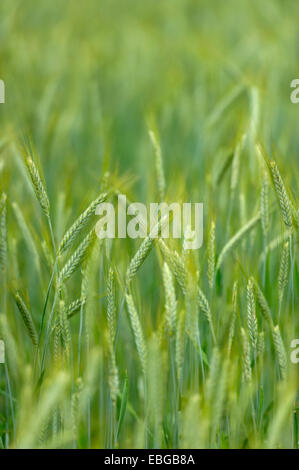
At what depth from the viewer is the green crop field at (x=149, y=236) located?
2.58 ft

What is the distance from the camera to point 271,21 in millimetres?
2578

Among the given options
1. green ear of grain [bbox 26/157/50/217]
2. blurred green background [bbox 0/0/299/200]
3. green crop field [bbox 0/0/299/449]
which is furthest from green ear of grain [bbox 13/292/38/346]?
blurred green background [bbox 0/0/299/200]

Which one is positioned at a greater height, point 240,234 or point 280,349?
point 240,234

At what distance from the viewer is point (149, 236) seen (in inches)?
30.8

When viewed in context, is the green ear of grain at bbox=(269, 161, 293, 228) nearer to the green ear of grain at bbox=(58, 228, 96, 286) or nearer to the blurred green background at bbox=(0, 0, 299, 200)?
the green ear of grain at bbox=(58, 228, 96, 286)

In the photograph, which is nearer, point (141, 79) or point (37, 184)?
point (37, 184)

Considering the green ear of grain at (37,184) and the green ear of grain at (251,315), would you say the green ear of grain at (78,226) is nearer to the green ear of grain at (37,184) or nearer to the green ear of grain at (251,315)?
the green ear of grain at (37,184)

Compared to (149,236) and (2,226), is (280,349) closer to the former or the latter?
(149,236)

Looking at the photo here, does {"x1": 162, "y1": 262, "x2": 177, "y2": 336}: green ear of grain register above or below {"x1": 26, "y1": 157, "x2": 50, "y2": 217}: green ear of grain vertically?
below

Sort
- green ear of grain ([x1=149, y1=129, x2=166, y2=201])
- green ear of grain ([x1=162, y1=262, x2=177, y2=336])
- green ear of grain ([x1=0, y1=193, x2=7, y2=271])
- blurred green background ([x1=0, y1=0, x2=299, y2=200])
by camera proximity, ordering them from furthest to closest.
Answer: blurred green background ([x1=0, y1=0, x2=299, y2=200]) → green ear of grain ([x1=149, y1=129, x2=166, y2=201]) → green ear of grain ([x1=0, y1=193, x2=7, y2=271]) → green ear of grain ([x1=162, y1=262, x2=177, y2=336])

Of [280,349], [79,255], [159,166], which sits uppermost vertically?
[159,166]

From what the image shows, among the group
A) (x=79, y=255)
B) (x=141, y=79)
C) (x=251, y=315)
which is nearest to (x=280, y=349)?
(x=251, y=315)

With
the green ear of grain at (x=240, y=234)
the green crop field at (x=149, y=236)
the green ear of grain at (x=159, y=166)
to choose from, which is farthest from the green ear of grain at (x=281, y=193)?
the green ear of grain at (x=159, y=166)

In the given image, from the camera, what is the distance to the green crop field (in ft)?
2.58
